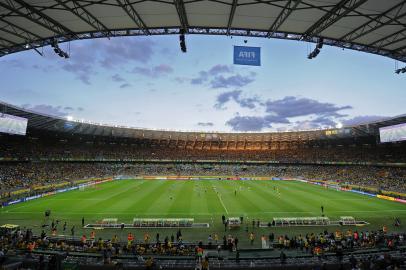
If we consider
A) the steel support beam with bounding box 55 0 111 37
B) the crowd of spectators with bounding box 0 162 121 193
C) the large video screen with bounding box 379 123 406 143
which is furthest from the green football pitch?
the steel support beam with bounding box 55 0 111 37

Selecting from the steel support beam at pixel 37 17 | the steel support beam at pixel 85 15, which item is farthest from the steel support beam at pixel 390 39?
the steel support beam at pixel 37 17

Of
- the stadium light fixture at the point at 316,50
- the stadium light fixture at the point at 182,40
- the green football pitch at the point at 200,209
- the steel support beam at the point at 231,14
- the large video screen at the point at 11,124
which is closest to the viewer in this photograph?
the steel support beam at the point at 231,14

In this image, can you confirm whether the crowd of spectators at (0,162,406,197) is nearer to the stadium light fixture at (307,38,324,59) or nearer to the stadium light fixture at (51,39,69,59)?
the stadium light fixture at (51,39,69,59)

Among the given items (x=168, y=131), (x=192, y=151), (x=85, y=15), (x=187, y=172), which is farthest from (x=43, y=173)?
(x=192, y=151)

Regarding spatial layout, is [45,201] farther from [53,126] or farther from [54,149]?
[54,149]

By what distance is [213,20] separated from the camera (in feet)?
50.3

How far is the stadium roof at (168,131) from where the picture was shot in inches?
2253

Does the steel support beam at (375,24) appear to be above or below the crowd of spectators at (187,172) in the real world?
above

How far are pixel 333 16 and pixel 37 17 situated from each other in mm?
15919

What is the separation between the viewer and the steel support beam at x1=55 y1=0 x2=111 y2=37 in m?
13.5

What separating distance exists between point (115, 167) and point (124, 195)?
4354 centimetres

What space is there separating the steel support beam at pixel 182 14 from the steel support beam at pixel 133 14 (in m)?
2.26

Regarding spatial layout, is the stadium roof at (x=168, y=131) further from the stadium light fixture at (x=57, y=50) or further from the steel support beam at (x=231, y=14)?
the steel support beam at (x=231, y=14)

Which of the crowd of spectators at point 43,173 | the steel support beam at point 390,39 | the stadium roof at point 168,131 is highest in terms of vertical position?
the stadium roof at point 168,131
